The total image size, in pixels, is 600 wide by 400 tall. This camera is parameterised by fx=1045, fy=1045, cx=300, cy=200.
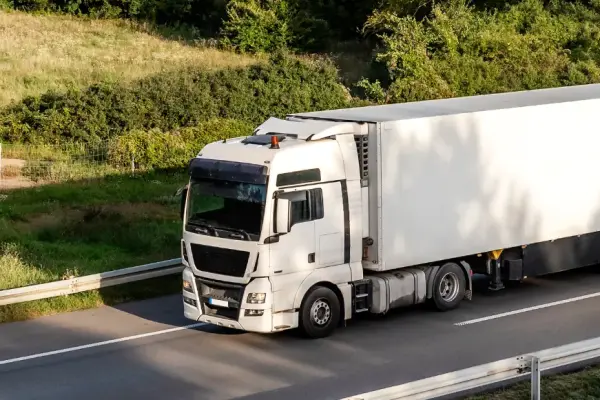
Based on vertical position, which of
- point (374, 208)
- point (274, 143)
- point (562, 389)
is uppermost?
point (274, 143)

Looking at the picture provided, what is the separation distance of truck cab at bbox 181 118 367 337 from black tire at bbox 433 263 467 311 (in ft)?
5.18

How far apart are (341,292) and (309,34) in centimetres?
3223

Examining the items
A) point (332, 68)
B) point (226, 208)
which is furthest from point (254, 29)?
point (226, 208)

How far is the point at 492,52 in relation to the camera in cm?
3856

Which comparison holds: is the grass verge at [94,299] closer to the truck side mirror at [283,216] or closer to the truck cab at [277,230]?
the truck cab at [277,230]

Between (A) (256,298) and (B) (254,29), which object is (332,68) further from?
(A) (256,298)

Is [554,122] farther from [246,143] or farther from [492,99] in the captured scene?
[246,143]

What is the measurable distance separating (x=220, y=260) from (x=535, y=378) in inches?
210

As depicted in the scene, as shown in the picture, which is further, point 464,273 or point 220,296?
point 464,273

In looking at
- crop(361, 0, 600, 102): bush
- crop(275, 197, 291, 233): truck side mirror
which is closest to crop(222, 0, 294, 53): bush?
crop(361, 0, 600, 102): bush

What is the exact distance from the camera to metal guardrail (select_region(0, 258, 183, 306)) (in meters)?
16.4

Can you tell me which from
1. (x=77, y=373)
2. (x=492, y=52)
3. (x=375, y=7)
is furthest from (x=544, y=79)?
(x=77, y=373)

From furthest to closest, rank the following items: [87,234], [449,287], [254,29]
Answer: [254,29]
[87,234]
[449,287]

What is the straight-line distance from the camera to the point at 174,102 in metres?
31.0
